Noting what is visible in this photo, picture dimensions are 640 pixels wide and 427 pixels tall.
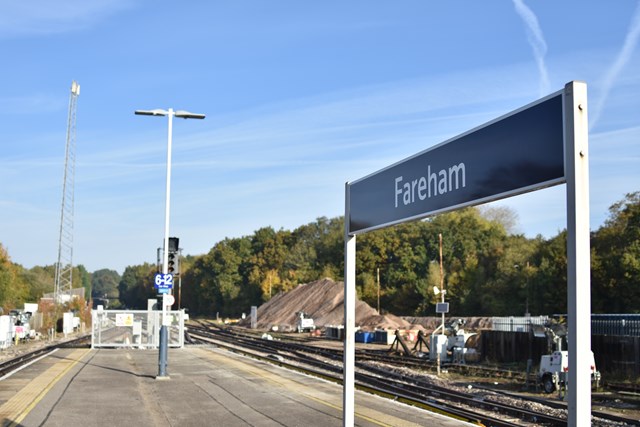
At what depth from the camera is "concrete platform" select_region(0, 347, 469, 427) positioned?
14.5m

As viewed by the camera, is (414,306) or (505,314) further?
(414,306)

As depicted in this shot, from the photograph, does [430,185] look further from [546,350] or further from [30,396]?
[546,350]

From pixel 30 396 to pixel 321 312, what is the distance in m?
67.4

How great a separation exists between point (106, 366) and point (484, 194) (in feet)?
80.6

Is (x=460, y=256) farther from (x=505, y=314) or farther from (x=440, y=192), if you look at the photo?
(x=440, y=192)

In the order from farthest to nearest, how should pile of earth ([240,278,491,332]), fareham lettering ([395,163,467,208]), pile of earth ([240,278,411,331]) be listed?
1. pile of earth ([240,278,411,331])
2. pile of earth ([240,278,491,332])
3. fareham lettering ([395,163,467,208])

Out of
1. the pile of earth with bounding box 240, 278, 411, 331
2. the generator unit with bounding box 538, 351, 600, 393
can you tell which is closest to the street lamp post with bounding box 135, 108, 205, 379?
the generator unit with bounding box 538, 351, 600, 393

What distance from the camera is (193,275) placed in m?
152

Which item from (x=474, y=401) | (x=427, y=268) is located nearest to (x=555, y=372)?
(x=474, y=401)

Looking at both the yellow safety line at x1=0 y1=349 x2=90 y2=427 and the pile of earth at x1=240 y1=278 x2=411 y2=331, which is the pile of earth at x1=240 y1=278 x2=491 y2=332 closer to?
the pile of earth at x1=240 y1=278 x2=411 y2=331

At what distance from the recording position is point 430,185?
5871mm

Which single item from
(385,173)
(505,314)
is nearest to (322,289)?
(505,314)

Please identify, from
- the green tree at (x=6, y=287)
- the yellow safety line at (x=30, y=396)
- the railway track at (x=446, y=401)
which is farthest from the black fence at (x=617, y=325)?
the green tree at (x=6, y=287)

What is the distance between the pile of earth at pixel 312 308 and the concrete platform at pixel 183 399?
1865 inches
